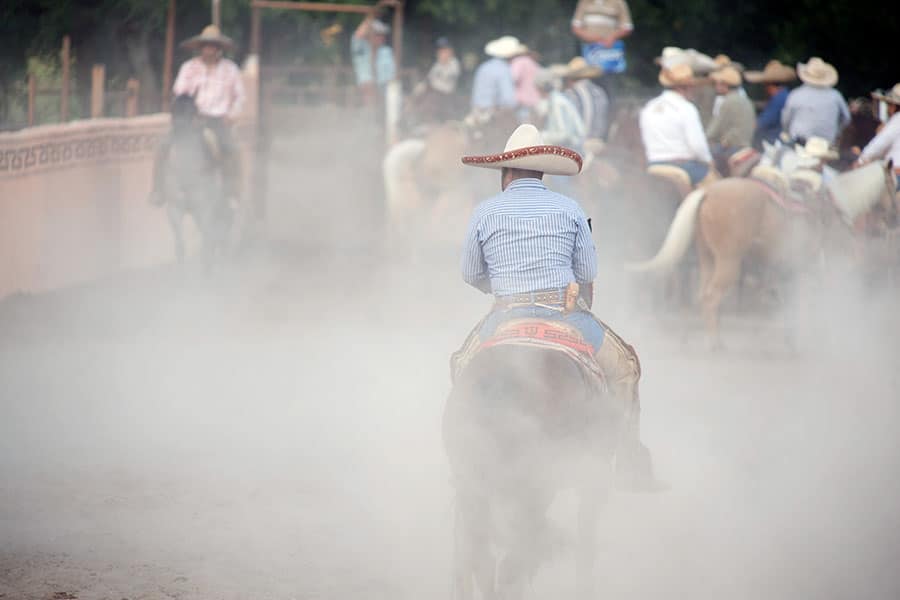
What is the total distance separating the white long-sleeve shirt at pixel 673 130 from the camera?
41.4 feet

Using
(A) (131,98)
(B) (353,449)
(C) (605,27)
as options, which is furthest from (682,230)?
(C) (605,27)

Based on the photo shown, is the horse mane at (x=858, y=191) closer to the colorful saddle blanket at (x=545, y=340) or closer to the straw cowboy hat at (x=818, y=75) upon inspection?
the straw cowboy hat at (x=818, y=75)

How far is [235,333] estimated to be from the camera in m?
12.0

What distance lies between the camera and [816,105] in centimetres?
1580

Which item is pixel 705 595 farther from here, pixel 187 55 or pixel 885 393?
pixel 187 55

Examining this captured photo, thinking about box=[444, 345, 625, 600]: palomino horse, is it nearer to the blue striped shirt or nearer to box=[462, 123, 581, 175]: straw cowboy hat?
the blue striped shirt

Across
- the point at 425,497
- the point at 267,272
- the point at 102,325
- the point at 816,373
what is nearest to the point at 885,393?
the point at 816,373

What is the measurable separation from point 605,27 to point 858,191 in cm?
1044

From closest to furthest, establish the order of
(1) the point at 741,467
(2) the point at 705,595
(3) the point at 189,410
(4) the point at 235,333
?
(2) the point at 705,595, (1) the point at 741,467, (3) the point at 189,410, (4) the point at 235,333

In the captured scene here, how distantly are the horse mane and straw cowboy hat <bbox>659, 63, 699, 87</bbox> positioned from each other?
1.50m

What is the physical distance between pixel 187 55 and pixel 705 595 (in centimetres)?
1942

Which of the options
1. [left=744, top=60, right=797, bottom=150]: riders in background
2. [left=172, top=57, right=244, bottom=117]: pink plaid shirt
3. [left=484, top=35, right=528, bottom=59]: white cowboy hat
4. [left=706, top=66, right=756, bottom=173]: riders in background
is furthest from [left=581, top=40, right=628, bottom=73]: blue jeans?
[left=706, top=66, right=756, bottom=173]: riders in background

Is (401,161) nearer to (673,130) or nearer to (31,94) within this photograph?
(31,94)

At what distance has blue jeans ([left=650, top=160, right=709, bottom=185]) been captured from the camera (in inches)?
502
